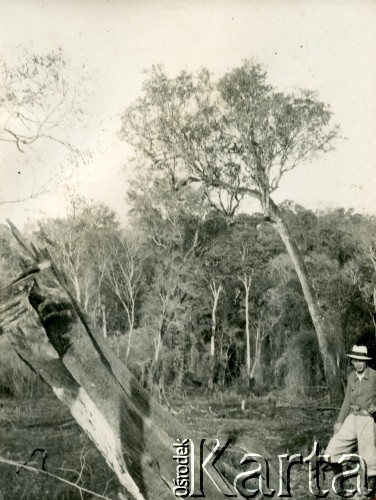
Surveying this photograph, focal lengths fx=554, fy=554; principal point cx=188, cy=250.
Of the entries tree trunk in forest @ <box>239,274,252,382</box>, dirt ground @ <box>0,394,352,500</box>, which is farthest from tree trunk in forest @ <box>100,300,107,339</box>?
tree trunk in forest @ <box>239,274,252,382</box>

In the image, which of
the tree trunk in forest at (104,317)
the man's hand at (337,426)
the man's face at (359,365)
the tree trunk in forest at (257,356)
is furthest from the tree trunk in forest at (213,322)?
the man's face at (359,365)

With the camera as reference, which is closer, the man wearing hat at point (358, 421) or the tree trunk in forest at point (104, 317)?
the man wearing hat at point (358, 421)

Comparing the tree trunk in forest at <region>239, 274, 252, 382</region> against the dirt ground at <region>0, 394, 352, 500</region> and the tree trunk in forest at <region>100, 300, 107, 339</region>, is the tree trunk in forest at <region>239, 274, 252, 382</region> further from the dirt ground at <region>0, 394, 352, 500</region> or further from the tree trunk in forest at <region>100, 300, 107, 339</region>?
the tree trunk in forest at <region>100, 300, 107, 339</region>

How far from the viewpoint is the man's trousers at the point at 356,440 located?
3.54 m

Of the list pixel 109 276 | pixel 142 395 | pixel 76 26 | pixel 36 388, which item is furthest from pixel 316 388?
pixel 76 26

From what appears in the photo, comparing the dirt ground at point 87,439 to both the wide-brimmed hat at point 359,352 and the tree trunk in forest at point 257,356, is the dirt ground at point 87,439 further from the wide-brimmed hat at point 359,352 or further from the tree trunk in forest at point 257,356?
the wide-brimmed hat at point 359,352

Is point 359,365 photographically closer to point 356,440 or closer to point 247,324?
point 356,440

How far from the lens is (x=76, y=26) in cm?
387

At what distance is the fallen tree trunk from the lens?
3.40 meters

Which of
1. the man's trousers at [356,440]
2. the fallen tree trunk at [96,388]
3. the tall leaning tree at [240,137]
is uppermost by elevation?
the tall leaning tree at [240,137]

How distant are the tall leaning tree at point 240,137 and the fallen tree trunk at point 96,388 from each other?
3.94 ft

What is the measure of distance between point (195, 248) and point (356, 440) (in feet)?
5.58

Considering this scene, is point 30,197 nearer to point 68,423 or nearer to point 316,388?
point 68,423

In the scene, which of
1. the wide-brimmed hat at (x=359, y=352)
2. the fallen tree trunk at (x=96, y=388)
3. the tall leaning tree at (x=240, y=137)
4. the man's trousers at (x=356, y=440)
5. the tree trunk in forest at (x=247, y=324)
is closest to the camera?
the fallen tree trunk at (x=96, y=388)
